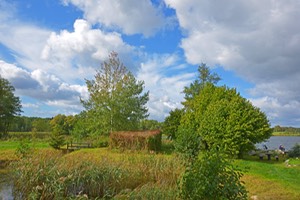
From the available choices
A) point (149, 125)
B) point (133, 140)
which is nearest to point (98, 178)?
point (133, 140)

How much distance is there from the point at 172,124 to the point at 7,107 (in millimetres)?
28129

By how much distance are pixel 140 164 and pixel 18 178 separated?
377cm

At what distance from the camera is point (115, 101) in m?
23.3

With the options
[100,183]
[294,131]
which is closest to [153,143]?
[100,183]

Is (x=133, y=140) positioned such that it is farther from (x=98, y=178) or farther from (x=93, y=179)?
(x=93, y=179)

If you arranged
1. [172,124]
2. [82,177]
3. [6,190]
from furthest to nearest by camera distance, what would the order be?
1. [172,124]
2. [6,190]
3. [82,177]

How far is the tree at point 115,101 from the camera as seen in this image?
23391 millimetres

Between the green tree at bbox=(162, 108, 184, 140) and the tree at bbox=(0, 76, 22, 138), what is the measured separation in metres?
25.7

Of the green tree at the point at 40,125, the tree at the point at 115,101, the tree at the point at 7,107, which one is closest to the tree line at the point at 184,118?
the tree at the point at 115,101

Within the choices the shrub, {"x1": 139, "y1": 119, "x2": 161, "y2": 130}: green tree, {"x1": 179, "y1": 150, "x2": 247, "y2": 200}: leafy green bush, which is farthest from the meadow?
{"x1": 139, "y1": 119, "x2": 161, "y2": 130}: green tree

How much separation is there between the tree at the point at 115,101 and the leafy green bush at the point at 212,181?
716 inches

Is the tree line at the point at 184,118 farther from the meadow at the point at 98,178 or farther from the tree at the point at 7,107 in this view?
the tree at the point at 7,107

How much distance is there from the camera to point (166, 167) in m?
9.41

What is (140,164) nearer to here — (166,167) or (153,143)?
(166,167)
